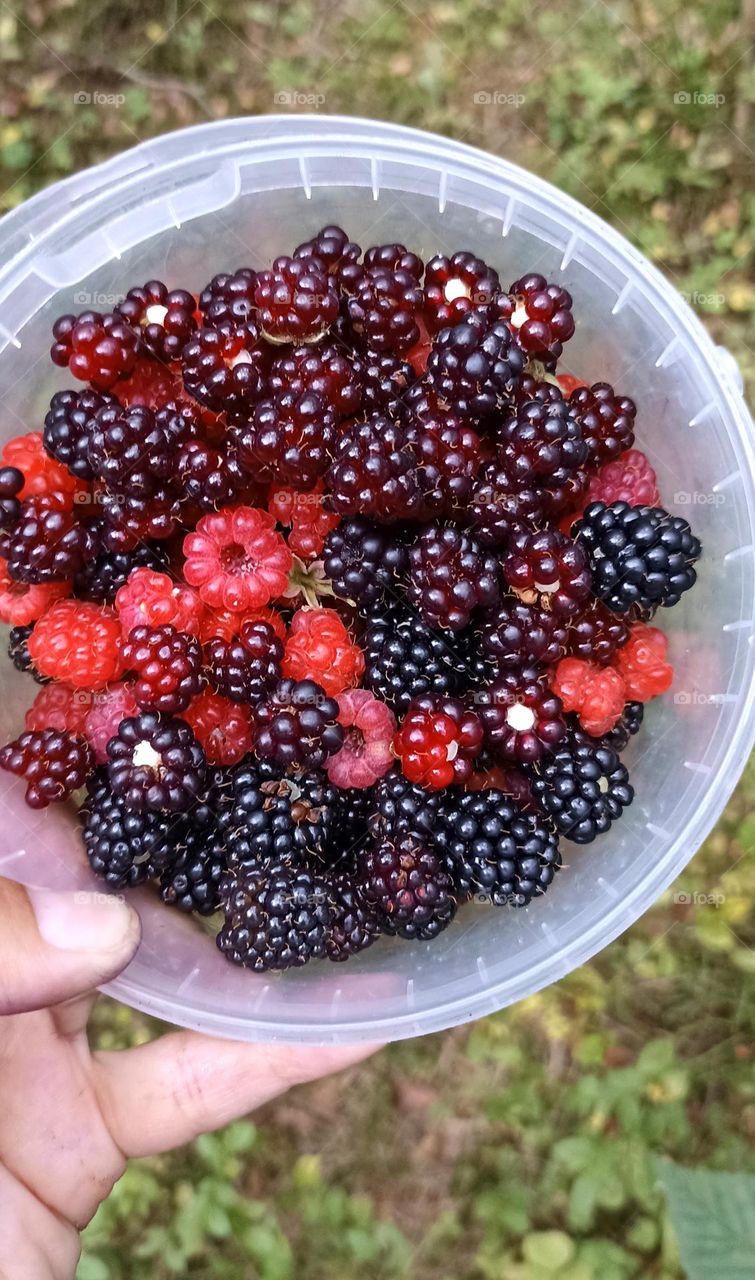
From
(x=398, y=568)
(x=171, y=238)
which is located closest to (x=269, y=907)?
(x=398, y=568)

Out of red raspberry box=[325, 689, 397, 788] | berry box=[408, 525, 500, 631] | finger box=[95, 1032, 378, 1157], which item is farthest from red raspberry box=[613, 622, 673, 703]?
finger box=[95, 1032, 378, 1157]

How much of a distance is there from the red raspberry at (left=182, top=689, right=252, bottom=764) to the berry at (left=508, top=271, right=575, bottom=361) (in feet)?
2.27

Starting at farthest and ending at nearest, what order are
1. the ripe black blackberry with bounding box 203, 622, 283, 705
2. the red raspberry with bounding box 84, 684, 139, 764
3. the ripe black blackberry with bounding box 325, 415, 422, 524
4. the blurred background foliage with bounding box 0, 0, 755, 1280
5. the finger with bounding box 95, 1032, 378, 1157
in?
the blurred background foliage with bounding box 0, 0, 755, 1280 → the finger with bounding box 95, 1032, 378, 1157 → the red raspberry with bounding box 84, 684, 139, 764 → the ripe black blackberry with bounding box 203, 622, 283, 705 → the ripe black blackberry with bounding box 325, 415, 422, 524

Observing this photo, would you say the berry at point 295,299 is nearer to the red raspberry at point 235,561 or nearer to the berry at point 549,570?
the red raspberry at point 235,561

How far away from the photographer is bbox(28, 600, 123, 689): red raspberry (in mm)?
1477

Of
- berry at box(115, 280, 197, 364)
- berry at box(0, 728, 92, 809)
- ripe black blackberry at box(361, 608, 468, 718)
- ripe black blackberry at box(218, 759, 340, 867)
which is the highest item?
berry at box(115, 280, 197, 364)

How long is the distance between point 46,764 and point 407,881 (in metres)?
0.56

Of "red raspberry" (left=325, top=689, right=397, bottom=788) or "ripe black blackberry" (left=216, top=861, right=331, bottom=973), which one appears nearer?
"ripe black blackberry" (left=216, top=861, right=331, bottom=973)

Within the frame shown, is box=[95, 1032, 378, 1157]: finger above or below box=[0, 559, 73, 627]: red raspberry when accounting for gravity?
below

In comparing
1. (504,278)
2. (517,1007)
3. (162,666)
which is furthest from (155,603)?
(517,1007)

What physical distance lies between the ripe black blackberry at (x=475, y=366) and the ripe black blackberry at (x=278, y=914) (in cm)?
69

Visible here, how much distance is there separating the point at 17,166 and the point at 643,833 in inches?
74.7

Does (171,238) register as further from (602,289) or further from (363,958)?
(363,958)

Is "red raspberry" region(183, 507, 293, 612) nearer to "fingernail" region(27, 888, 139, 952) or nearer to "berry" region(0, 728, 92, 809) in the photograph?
"berry" region(0, 728, 92, 809)
